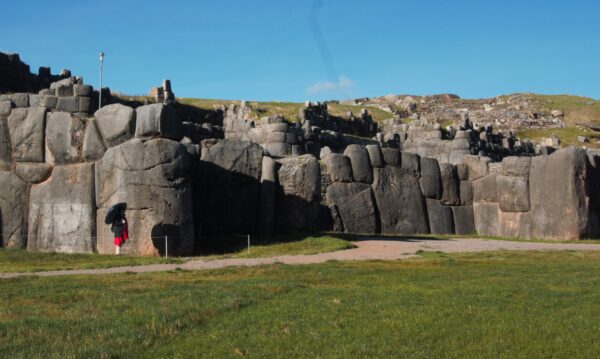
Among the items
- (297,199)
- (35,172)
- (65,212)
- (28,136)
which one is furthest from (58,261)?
(297,199)

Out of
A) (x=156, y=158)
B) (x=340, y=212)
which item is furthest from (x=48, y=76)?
(x=156, y=158)

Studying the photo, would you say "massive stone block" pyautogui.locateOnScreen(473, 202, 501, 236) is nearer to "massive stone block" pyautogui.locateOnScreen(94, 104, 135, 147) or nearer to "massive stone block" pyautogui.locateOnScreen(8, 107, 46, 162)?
"massive stone block" pyautogui.locateOnScreen(94, 104, 135, 147)

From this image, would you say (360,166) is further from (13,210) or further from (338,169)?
(13,210)

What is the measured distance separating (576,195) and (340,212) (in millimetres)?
9641

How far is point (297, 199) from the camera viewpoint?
2858cm

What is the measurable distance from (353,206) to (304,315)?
20.0m

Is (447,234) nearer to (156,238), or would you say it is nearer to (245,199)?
(245,199)

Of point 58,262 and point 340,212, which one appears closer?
point 58,262

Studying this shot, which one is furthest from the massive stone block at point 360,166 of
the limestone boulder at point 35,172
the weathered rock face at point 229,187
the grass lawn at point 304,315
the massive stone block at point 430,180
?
the grass lawn at point 304,315

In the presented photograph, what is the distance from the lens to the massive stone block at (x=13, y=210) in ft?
76.7

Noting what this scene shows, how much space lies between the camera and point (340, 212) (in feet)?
104

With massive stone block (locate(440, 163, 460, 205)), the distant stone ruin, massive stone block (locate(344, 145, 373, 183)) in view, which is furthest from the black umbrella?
massive stone block (locate(440, 163, 460, 205))

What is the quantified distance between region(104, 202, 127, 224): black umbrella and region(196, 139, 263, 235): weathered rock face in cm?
501

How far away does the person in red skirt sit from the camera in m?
21.8
